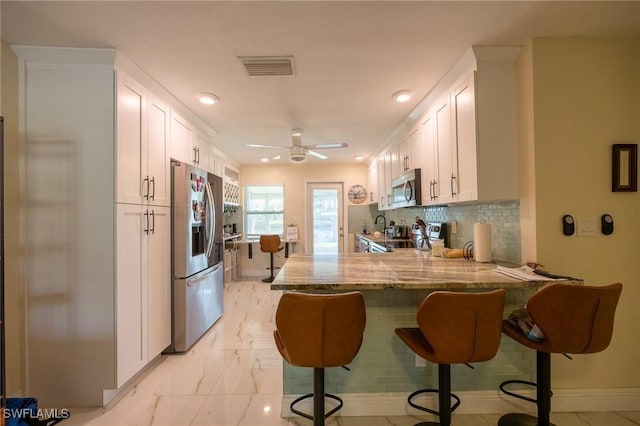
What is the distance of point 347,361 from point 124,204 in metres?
1.77

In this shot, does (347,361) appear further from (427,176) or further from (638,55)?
(638,55)

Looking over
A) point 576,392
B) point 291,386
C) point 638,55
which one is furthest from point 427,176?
point 291,386

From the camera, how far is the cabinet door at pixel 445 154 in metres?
2.42

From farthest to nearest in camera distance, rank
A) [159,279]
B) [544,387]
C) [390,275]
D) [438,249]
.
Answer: [438,249], [159,279], [390,275], [544,387]

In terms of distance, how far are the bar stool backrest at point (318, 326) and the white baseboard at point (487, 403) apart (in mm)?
707

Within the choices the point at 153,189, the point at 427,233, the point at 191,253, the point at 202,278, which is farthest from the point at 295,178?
the point at 153,189

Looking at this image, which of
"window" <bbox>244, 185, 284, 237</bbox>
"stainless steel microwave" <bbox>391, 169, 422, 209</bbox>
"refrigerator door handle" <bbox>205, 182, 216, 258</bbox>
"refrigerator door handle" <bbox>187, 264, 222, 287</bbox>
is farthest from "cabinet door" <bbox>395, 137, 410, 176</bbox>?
"window" <bbox>244, 185, 284, 237</bbox>

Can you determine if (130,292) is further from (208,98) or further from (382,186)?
(382,186)

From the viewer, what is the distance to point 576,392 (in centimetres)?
197

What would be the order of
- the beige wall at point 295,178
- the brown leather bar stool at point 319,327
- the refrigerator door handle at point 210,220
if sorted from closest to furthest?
the brown leather bar stool at point 319,327, the refrigerator door handle at point 210,220, the beige wall at point 295,178

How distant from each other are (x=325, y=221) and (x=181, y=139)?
3851 millimetres

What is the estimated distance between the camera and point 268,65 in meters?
2.20

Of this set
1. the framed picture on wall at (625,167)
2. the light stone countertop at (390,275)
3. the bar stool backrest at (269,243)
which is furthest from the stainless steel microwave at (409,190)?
the bar stool backrest at (269,243)

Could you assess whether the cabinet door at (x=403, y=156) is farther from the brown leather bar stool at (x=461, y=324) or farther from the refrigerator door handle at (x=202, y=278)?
the refrigerator door handle at (x=202, y=278)
